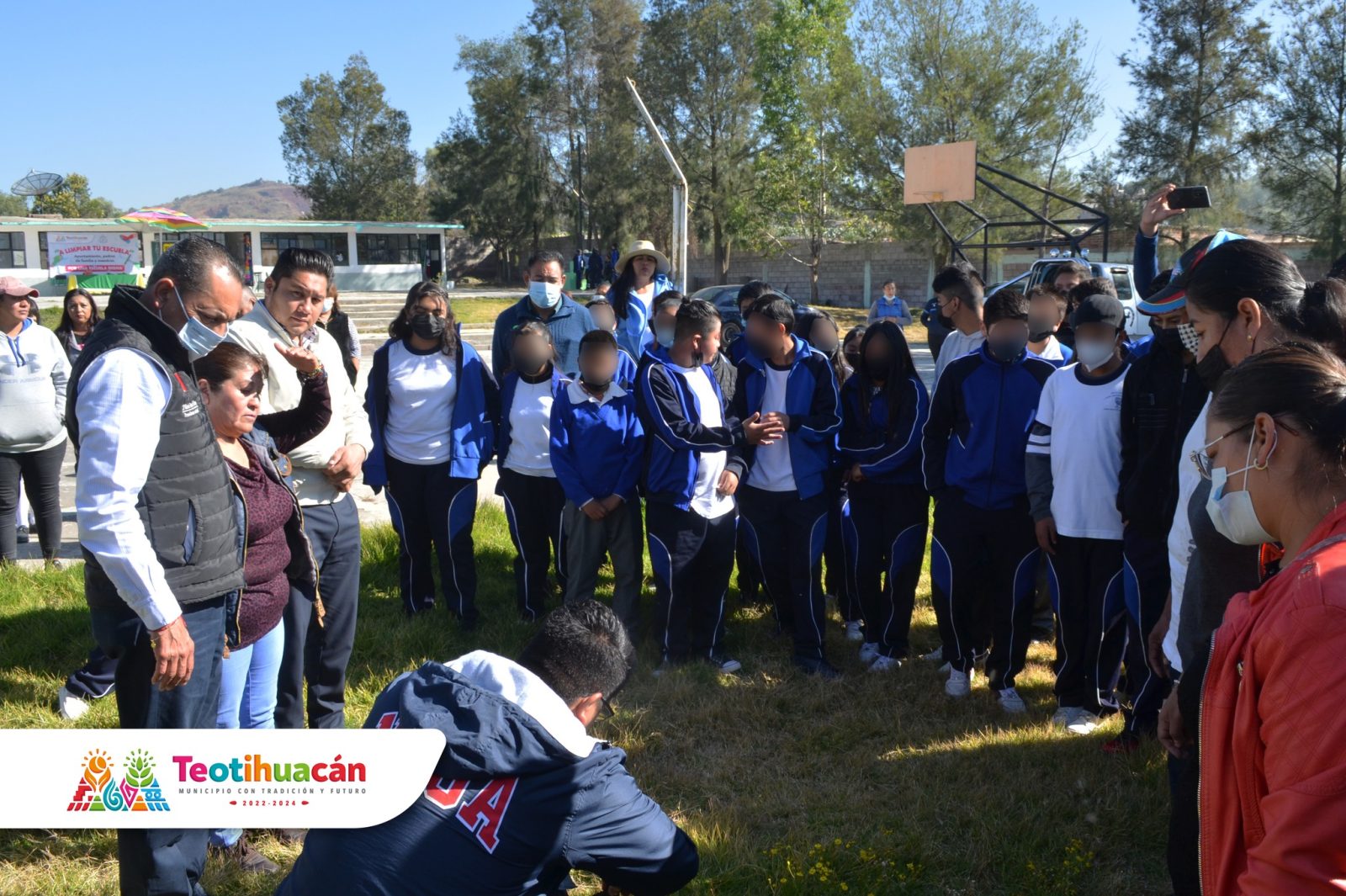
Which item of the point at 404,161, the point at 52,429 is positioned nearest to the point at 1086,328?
the point at 52,429

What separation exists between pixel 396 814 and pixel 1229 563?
225cm

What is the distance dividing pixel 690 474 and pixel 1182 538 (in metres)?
2.57

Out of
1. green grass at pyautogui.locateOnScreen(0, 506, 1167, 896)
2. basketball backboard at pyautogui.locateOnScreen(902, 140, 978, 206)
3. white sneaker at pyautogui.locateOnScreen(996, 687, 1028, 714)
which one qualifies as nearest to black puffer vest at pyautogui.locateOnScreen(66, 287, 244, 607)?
green grass at pyautogui.locateOnScreen(0, 506, 1167, 896)

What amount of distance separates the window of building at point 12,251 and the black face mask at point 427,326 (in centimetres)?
3655

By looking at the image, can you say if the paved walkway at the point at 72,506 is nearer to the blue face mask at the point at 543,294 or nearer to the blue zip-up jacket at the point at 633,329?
the blue face mask at the point at 543,294

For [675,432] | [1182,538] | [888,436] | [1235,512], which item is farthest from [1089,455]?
[1235,512]

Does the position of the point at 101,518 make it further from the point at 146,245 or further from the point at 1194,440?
the point at 146,245

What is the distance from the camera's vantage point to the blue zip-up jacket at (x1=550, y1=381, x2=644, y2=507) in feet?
16.9

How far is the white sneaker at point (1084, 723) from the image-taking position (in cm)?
427

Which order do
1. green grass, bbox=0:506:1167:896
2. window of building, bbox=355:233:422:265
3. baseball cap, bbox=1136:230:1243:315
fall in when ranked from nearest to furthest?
1. baseball cap, bbox=1136:230:1243:315
2. green grass, bbox=0:506:1167:896
3. window of building, bbox=355:233:422:265

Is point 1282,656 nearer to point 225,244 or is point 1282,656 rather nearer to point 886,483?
point 886,483

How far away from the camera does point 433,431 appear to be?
18.0 feet

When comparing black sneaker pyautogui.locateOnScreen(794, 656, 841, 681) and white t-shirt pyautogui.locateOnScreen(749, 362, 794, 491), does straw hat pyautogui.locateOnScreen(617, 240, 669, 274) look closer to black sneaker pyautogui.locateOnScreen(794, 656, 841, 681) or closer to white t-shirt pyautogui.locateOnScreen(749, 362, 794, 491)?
white t-shirt pyautogui.locateOnScreen(749, 362, 794, 491)

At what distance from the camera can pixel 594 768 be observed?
2123mm
